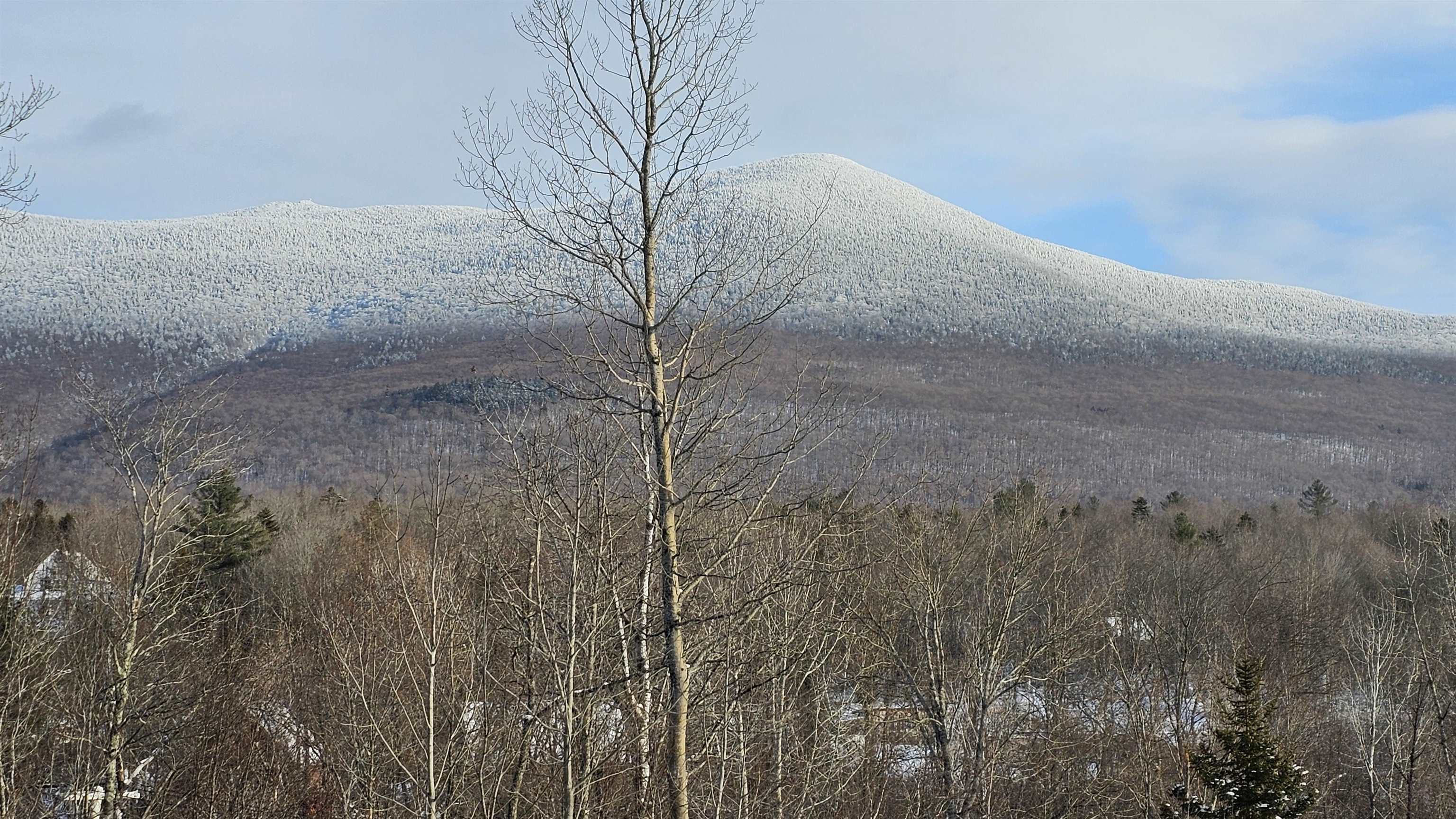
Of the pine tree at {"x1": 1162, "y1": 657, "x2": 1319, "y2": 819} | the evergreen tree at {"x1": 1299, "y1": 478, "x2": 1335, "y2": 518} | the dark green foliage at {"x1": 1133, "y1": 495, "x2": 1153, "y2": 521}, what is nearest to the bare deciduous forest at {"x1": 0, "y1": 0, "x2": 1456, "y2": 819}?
the pine tree at {"x1": 1162, "y1": 657, "x2": 1319, "y2": 819}

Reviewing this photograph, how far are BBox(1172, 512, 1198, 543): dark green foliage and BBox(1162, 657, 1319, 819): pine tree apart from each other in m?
40.9

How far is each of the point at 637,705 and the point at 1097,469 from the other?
12870 cm

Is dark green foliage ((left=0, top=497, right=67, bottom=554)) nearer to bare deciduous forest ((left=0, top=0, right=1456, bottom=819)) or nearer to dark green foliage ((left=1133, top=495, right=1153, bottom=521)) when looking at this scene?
bare deciduous forest ((left=0, top=0, right=1456, bottom=819))

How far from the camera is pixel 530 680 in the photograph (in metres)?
9.79

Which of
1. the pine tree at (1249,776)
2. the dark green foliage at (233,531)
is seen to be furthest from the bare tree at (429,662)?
the dark green foliage at (233,531)

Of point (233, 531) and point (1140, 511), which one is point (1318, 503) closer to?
point (1140, 511)

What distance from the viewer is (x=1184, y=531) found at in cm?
5347

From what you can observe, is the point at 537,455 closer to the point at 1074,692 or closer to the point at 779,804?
the point at 779,804

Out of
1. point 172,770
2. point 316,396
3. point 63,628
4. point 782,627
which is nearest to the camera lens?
point 172,770

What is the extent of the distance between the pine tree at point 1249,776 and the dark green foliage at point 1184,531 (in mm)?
40867

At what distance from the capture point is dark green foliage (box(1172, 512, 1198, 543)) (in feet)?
175

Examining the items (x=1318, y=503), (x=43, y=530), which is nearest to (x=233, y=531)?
(x=43, y=530)

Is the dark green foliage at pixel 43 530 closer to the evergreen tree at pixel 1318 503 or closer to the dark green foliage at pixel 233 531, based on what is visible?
the dark green foliage at pixel 233 531

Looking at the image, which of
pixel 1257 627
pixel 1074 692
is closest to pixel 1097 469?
pixel 1257 627
